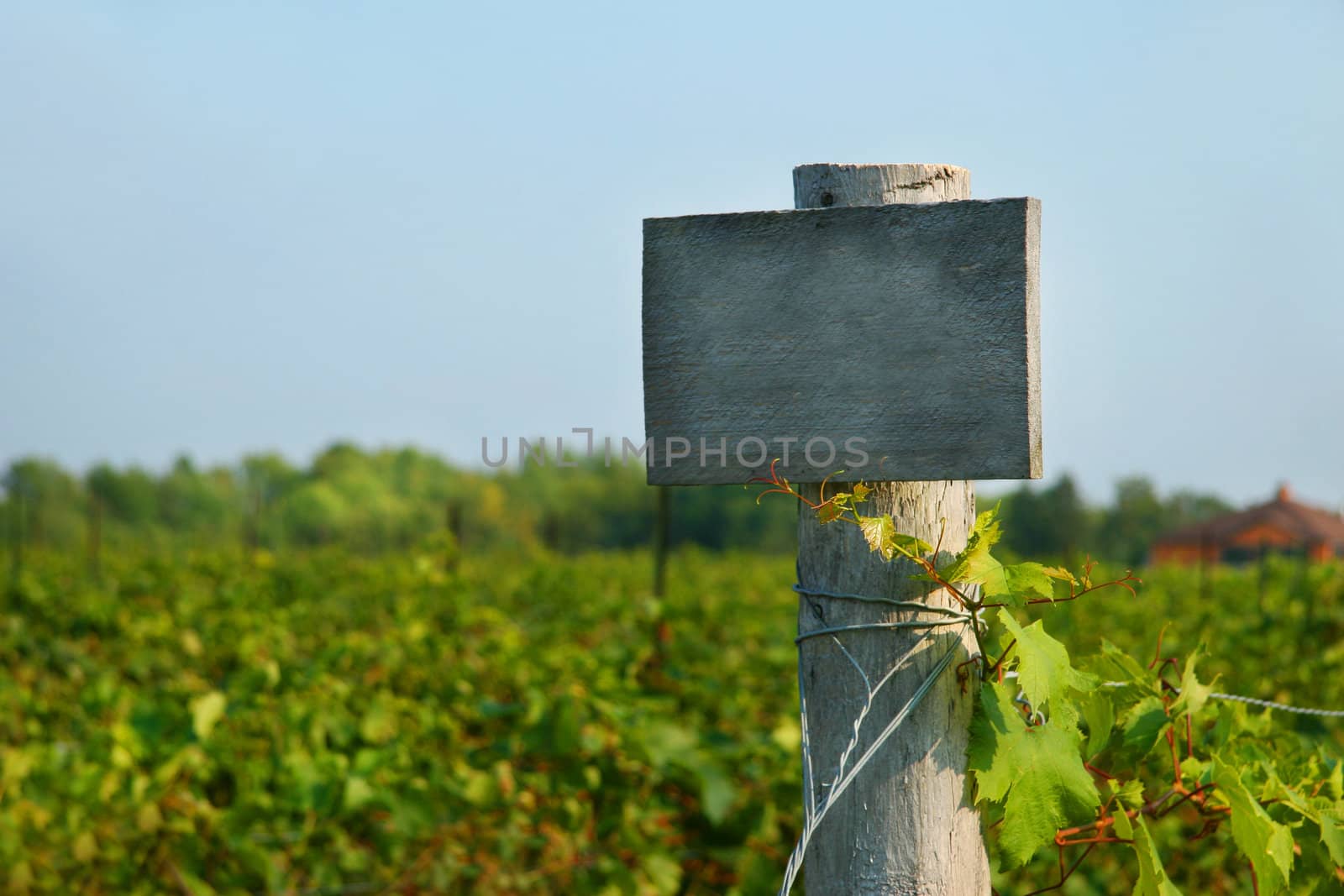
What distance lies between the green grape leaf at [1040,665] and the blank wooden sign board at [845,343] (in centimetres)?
18

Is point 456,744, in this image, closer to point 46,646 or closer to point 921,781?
point 921,781

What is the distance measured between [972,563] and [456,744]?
2.66m

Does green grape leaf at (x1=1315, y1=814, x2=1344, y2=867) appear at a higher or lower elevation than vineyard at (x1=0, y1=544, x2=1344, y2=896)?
higher

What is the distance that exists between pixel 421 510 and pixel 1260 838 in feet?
124

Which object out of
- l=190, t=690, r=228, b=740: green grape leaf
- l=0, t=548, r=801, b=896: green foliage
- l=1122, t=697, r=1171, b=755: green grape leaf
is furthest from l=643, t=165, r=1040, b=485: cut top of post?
l=190, t=690, r=228, b=740: green grape leaf

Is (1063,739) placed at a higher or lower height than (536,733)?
higher

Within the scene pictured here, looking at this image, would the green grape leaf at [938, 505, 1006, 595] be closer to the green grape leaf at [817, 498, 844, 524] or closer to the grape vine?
the grape vine

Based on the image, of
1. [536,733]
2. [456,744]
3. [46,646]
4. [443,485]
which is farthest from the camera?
[443,485]

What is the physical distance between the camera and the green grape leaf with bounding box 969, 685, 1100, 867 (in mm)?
1276

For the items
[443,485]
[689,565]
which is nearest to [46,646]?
[689,565]

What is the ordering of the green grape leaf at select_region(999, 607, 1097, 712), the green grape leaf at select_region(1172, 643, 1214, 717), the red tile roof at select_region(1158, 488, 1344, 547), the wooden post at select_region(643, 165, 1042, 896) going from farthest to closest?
the red tile roof at select_region(1158, 488, 1344, 547) < the green grape leaf at select_region(1172, 643, 1214, 717) < the wooden post at select_region(643, 165, 1042, 896) < the green grape leaf at select_region(999, 607, 1097, 712)

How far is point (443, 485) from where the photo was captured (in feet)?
159

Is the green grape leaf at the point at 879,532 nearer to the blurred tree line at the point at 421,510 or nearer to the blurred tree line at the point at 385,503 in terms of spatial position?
the blurred tree line at the point at 421,510

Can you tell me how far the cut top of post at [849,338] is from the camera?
1.29 metres
